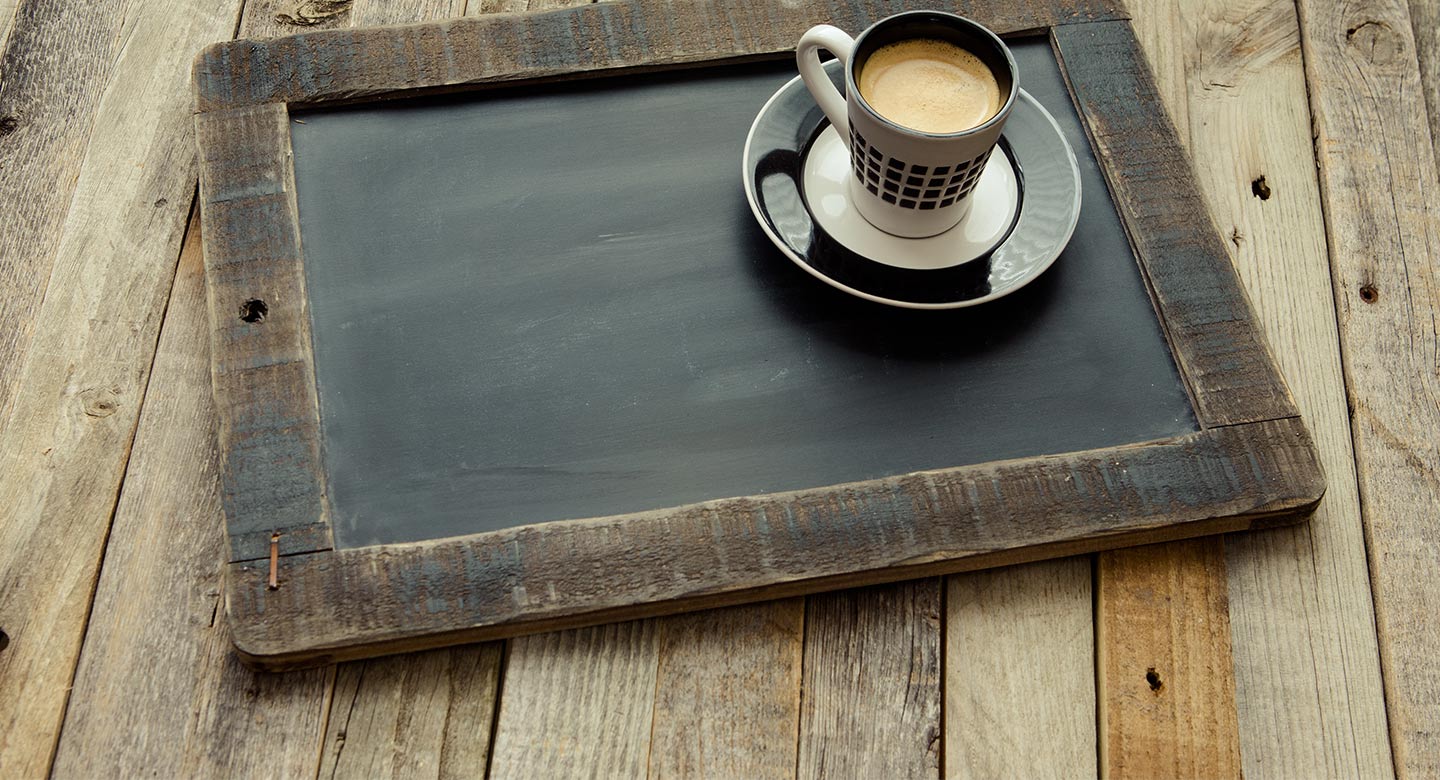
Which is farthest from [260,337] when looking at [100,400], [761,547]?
[761,547]

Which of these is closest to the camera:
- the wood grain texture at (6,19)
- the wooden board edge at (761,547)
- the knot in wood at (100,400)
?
the wooden board edge at (761,547)

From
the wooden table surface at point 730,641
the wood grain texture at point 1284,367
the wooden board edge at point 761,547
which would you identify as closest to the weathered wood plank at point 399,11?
the wooden table surface at point 730,641

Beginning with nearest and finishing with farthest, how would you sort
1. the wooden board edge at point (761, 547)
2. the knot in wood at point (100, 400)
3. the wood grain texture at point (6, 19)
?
the wooden board edge at point (761, 547) → the knot in wood at point (100, 400) → the wood grain texture at point (6, 19)

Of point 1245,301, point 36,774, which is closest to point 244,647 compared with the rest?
point 36,774

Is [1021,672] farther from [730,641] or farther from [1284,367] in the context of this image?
[1284,367]

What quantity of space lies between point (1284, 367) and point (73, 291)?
0.95 metres

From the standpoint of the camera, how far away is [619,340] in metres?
0.84

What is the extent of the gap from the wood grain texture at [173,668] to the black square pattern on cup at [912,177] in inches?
19.7

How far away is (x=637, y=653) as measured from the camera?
815 millimetres

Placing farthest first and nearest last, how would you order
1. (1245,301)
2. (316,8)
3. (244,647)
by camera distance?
(316,8), (1245,301), (244,647)

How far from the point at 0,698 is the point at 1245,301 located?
0.90 meters

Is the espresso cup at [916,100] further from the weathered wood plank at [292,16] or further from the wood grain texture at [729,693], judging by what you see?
the weathered wood plank at [292,16]

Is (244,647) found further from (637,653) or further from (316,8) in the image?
(316,8)

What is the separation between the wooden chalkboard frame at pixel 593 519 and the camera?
755 mm
